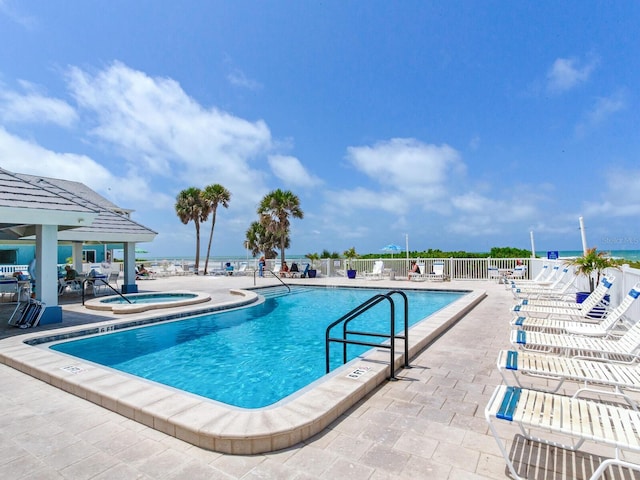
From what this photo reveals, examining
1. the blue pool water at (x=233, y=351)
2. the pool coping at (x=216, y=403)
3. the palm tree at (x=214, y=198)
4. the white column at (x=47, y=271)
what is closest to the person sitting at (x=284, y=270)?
the palm tree at (x=214, y=198)

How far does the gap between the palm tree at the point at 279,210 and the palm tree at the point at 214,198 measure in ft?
18.4

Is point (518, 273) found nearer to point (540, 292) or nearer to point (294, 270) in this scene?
point (540, 292)

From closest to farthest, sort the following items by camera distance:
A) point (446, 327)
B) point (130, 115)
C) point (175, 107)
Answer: point (446, 327) → point (130, 115) → point (175, 107)

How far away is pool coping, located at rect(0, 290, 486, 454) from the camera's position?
2.55 meters

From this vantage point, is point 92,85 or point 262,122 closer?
point 92,85

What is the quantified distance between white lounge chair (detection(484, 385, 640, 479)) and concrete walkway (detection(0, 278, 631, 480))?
0.41 m

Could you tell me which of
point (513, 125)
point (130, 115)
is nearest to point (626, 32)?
point (513, 125)

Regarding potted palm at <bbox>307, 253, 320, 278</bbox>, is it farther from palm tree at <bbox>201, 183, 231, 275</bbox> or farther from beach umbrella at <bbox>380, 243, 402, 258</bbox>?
palm tree at <bbox>201, 183, 231, 275</bbox>

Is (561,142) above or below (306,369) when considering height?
above

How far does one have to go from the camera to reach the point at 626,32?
11.8m

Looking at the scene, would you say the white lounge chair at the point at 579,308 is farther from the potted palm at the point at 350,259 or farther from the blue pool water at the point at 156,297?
the potted palm at the point at 350,259

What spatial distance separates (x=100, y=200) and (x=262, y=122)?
35.9 ft

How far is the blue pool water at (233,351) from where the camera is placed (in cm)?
500

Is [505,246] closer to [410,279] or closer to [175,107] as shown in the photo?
[410,279]
